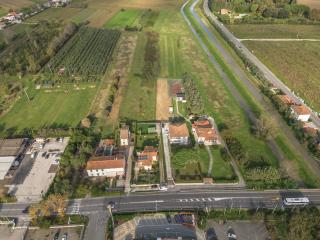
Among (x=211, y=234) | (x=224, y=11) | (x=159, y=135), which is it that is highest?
(x=224, y=11)

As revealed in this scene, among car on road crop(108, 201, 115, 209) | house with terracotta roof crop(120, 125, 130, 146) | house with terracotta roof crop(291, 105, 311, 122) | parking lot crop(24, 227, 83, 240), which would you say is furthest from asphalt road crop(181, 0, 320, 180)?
parking lot crop(24, 227, 83, 240)

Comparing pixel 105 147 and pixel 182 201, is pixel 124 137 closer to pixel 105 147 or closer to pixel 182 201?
pixel 105 147

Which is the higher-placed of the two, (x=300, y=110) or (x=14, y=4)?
(x=14, y=4)

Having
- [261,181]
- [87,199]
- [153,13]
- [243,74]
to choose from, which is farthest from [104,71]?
[153,13]

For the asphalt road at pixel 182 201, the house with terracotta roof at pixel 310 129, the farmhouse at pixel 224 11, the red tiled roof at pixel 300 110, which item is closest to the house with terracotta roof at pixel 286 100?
the red tiled roof at pixel 300 110

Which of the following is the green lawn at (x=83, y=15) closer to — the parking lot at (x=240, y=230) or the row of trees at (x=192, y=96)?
the row of trees at (x=192, y=96)

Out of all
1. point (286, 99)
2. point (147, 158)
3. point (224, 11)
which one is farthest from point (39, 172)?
point (224, 11)

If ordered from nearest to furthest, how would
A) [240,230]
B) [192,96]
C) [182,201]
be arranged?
[240,230]
[182,201]
[192,96]

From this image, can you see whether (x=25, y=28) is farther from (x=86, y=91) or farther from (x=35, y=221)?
(x=35, y=221)
